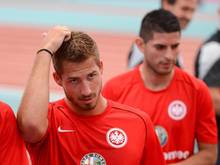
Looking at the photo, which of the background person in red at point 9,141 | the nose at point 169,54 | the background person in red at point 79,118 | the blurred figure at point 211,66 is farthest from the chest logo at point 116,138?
the blurred figure at point 211,66

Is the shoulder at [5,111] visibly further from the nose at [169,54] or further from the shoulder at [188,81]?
the shoulder at [188,81]

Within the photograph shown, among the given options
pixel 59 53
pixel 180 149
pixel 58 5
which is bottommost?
pixel 58 5

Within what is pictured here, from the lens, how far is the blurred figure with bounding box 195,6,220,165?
16.5 feet

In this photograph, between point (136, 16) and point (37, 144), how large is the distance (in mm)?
19329

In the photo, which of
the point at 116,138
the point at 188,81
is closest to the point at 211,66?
the point at 188,81

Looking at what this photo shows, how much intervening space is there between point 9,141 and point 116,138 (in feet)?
1.87

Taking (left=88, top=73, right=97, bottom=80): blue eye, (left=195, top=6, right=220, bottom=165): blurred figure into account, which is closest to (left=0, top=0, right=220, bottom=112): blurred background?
(left=195, top=6, right=220, bottom=165): blurred figure

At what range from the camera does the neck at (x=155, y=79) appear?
424 cm

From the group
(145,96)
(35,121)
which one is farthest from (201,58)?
(35,121)

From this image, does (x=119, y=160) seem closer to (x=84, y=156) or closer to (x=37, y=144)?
(x=84, y=156)

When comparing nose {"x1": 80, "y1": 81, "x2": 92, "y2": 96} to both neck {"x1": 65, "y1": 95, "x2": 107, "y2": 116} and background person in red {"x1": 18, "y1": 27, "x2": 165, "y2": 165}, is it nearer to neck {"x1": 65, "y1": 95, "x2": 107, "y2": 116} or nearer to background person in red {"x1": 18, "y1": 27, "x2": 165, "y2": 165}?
background person in red {"x1": 18, "y1": 27, "x2": 165, "y2": 165}

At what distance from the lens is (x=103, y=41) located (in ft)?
58.5

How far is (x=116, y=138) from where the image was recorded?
10.3ft

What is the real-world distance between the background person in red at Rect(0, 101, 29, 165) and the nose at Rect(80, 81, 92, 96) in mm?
356
